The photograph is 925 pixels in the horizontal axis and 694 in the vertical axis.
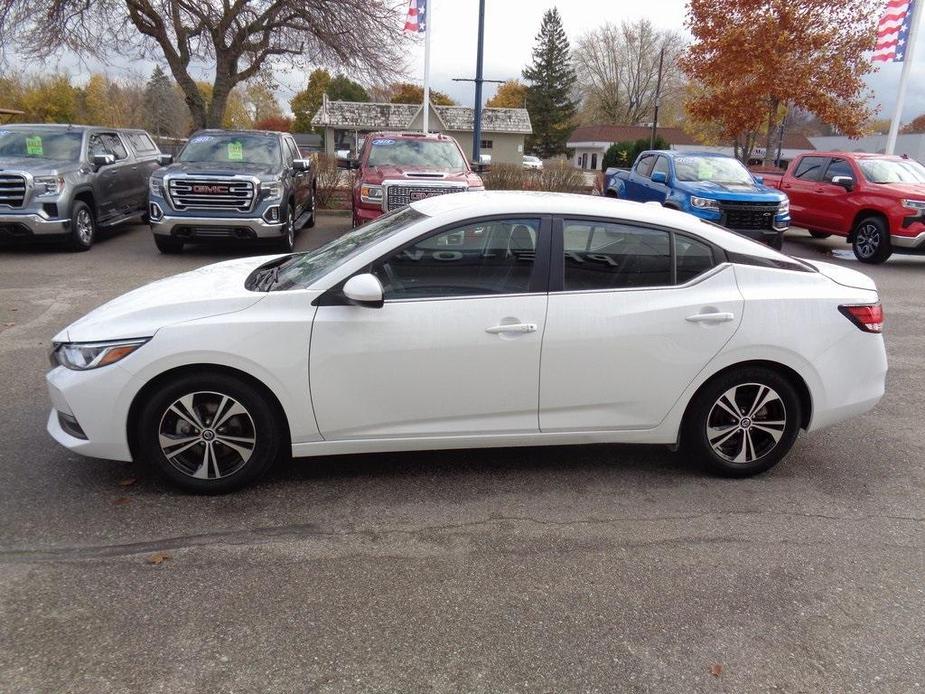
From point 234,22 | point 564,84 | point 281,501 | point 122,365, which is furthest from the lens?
point 564,84

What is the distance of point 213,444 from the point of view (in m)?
3.76

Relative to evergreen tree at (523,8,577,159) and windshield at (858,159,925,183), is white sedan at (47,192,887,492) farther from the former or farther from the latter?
evergreen tree at (523,8,577,159)

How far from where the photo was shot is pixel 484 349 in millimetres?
3775

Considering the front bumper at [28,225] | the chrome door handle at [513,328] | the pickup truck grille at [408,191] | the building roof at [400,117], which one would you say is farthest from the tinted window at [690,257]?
the building roof at [400,117]

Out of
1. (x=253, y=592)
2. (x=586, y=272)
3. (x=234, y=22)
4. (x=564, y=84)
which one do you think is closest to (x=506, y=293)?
(x=586, y=272)

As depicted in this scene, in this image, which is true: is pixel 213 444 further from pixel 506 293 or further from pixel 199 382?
pixel 506 293

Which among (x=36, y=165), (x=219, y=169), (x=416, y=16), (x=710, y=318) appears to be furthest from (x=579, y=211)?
(x=416, y=16)

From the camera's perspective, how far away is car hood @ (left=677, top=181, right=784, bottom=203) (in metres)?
12.3

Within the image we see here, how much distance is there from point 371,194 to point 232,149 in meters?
2.89

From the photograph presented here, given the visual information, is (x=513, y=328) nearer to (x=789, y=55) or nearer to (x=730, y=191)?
(x=730, y=191)

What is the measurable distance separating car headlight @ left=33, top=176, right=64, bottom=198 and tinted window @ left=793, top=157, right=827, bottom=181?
1360 cm

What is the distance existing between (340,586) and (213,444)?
113 cm

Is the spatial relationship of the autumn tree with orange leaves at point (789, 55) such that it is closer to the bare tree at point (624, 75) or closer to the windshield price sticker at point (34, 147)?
the windshield price sticker at point (34, 147)

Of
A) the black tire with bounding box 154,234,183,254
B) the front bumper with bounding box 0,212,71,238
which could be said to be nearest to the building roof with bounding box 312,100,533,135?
the black tire with bounding box 154,234,183,254
